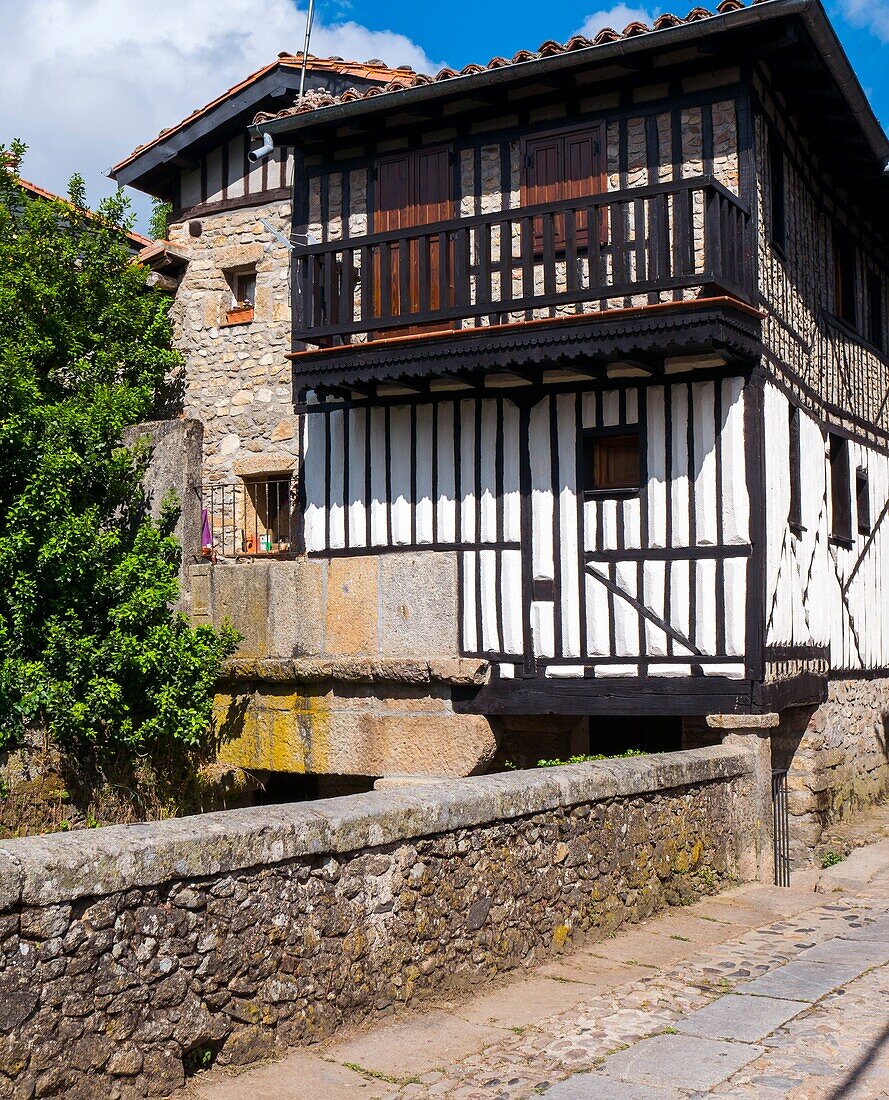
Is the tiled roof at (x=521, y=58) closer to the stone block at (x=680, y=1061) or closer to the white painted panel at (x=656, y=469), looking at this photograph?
the white painted panel at (x=656, y=469)

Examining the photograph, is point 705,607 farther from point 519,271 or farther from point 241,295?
point 241,295

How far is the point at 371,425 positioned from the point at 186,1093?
26.9ft

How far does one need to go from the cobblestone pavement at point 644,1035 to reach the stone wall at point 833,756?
13.1ft

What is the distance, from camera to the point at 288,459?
42.4 ft

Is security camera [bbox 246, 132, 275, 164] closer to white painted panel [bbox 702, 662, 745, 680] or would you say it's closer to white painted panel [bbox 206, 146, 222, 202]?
white painted panel [bbox 206, 146, 222, 202]

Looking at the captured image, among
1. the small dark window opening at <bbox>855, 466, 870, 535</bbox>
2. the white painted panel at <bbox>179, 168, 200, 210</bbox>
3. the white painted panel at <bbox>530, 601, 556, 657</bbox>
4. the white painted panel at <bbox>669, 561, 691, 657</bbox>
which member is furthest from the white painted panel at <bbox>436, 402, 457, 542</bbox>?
the small dark window opening at <bbox>855, 466, 870, 535</bbox>

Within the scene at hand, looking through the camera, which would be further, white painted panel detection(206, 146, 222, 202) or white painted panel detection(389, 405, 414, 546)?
white painted panel detection(206, 146, 222, 202)

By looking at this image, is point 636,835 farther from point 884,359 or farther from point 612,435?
point 884,359

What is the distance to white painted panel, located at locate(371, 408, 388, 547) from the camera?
38.9ft

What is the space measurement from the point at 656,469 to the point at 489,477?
158cm

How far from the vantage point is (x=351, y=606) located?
11.9 meters

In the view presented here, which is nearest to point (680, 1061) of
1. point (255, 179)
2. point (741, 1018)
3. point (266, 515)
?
point (741, 1018)

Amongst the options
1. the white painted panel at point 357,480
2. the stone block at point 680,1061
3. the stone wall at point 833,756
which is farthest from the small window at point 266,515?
the stone block at point 680,1061

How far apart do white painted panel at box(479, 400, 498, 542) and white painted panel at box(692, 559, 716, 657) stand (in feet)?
6.35
